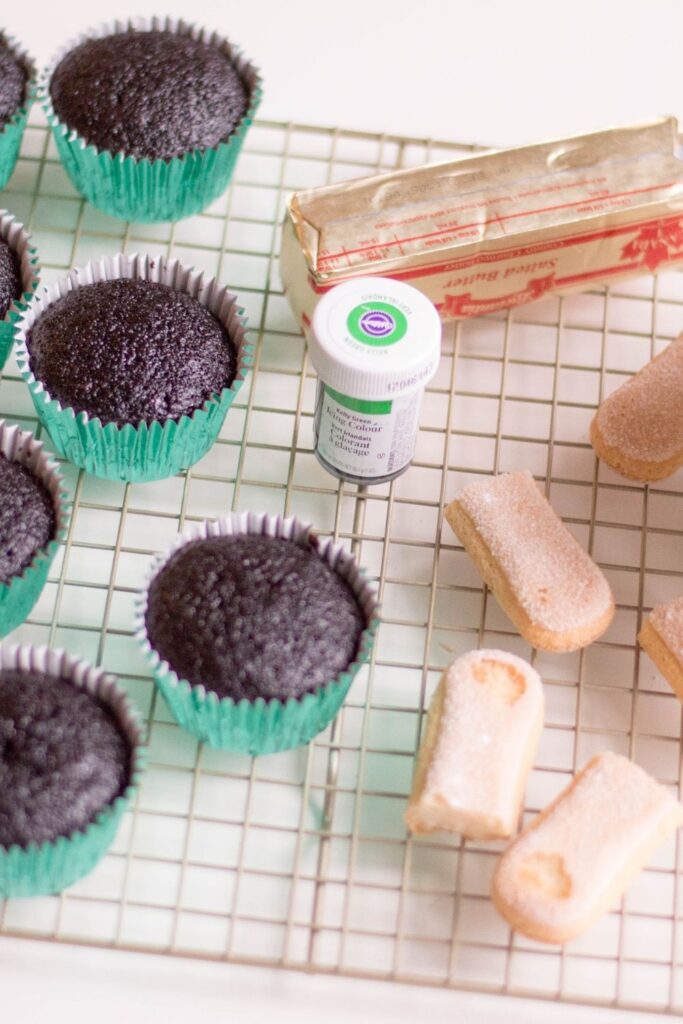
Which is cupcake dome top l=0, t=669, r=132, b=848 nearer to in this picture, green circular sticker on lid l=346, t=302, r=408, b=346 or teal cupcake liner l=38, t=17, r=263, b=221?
green circular sticker on lid l=346, t=302, r=408, b=346

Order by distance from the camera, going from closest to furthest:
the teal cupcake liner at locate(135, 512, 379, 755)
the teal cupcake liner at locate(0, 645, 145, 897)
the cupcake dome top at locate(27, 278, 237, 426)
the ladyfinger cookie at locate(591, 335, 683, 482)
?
→ the teal cupcake liner at locate(0, 645, 145, 897), the teal cupcake liner at locate(135, 512, 379, 755), the cupcake dome top at locate(27, 278, 237, 426), the ladyfinger cookie at locate(591, 335, 683, 482)

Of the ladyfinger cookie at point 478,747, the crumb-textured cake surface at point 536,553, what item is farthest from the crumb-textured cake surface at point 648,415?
the ladyfinger cookie at point 478,747

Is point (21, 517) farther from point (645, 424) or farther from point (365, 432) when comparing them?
point (645, 424)

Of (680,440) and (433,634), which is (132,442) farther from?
(680,440)

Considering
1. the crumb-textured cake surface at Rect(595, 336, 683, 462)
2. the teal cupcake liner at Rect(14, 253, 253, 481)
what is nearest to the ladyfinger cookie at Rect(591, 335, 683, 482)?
the crumb-textured cake surface at Rect(595, 336, 683, 462)

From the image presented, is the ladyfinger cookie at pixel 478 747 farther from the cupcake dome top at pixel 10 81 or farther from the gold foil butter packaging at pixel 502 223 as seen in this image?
the cupcake dome top at pixel 10 81

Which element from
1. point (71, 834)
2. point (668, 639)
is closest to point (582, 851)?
point (668, 639)
